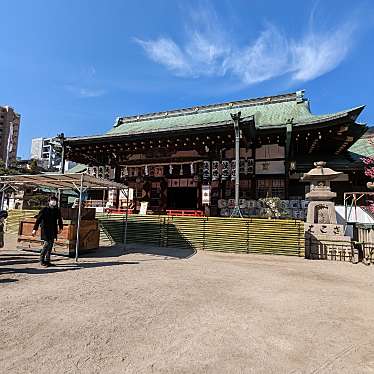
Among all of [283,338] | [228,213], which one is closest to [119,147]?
[228,213]

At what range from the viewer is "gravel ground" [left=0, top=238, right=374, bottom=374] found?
8.78ft

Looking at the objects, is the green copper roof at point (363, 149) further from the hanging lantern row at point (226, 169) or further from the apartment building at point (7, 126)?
the apartment building at point (7, 126)

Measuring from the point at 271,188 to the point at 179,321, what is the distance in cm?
1182

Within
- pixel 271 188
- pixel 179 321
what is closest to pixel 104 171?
pixel 271 188

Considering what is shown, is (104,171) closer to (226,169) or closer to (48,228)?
(226,169)

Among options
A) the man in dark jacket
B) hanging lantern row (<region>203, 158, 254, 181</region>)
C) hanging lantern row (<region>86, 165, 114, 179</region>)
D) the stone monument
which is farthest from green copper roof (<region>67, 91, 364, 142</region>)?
the man in dark jacket

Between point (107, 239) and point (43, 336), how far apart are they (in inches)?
390

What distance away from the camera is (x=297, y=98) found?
1770 cm

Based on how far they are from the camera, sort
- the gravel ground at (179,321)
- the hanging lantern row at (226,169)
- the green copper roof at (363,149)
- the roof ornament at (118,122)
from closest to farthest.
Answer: the gravel ground at (179,321) < the hanging lantern row at (226,169) < the green copper roof at (363,149) < the roof ornament at (118,122)

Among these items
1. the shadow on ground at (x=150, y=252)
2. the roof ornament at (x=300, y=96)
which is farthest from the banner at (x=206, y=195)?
the roof ornament at (x=300, y=96)

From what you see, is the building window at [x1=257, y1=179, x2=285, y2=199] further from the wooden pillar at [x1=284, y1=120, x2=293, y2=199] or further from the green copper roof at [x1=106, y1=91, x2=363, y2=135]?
the green copper roof at [x1=106, y1=91, x2=363, y2=135]

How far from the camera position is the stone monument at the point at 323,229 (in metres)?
9.85

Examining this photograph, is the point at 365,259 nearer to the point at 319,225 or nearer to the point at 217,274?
the point at 319,225

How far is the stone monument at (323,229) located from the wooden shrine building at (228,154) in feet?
8.46
